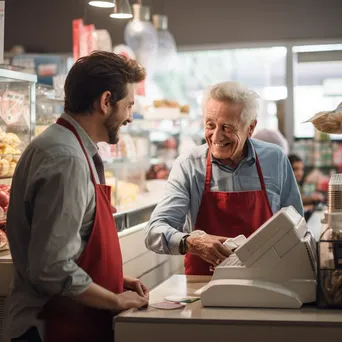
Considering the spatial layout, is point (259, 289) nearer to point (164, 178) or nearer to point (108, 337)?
point (108, 337)

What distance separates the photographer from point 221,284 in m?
2.56

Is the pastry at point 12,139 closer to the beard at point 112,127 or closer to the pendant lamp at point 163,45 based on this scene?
the beard at point 112,127

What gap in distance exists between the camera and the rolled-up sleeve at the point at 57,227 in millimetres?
2188

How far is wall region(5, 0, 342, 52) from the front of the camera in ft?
30.6

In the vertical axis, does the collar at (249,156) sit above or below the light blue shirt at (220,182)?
above

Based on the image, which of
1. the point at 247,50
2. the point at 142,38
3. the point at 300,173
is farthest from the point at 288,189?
the point at 247,50

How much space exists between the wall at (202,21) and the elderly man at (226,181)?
6.29m

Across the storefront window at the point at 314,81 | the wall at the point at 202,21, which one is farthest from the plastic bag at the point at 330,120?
the wall at the point at 202,21

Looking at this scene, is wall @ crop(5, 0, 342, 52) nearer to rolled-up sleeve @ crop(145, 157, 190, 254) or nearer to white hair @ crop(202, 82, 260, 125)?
white hair @ crop(202, 82, 260, 125)

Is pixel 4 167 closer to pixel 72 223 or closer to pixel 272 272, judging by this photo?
pixel 72 223

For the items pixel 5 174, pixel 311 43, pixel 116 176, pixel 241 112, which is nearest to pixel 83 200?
pixel 241 112

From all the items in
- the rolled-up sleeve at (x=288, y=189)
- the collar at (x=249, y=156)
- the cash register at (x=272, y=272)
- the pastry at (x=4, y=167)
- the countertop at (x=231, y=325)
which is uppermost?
the collar at (x=249, y=156)

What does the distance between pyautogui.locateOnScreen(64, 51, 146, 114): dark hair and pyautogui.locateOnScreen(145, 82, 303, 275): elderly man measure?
0.90 m

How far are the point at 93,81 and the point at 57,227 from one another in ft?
1.88
